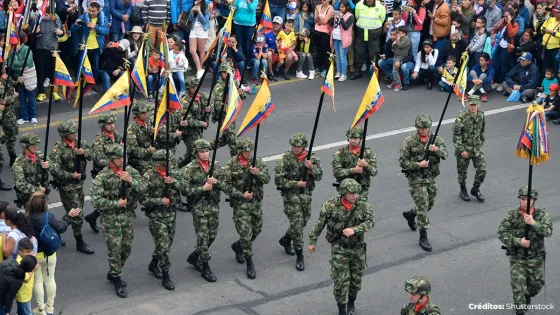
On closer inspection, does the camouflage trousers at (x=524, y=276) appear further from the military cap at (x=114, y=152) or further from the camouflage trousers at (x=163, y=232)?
the military cap at (x=114, y=152)

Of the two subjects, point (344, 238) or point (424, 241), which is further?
point (424, 241)

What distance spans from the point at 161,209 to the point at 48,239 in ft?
5.56

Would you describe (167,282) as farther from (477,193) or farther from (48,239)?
(477,193)

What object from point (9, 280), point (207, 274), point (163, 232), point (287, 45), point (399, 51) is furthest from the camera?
point (287, 45)

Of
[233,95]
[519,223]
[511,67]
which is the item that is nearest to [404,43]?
[511,67]

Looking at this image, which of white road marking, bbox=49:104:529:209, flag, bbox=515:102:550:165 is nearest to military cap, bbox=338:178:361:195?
flag, bbox=515:102:550:165

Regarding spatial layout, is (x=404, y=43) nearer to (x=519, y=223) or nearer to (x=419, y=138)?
(x=419, y=138)

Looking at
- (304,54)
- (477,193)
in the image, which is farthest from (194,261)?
(304,54)

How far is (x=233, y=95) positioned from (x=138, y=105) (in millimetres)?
2088

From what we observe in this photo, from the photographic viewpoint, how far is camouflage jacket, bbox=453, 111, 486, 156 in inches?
732

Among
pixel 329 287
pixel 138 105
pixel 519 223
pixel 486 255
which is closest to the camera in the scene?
pixel 519 223

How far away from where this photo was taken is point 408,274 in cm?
1594

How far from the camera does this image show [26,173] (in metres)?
16.2

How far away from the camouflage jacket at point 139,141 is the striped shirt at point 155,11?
6.48 m
